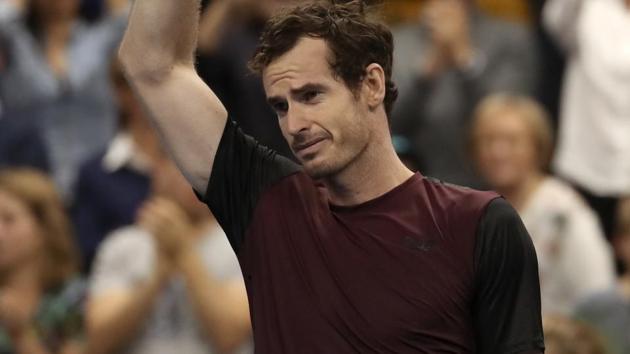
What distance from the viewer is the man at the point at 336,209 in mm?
3098

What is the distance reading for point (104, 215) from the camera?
6898 millimetres

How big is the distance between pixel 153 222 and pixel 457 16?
8.16 feet

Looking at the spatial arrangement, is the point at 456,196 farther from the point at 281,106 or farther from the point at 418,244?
the point at 281,106

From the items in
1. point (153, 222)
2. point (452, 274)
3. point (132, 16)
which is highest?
point (132, 16)

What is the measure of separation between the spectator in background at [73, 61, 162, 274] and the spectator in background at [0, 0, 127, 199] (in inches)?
29.4

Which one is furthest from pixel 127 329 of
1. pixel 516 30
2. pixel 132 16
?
pixel 516 30

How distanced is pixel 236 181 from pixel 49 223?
3.06 metres

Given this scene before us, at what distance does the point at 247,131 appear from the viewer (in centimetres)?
744

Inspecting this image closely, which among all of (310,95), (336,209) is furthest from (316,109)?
(336,209)

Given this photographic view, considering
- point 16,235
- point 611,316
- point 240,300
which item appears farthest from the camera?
point 16,235

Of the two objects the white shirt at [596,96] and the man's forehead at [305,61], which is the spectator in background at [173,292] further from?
the man's forehead at [305,61]

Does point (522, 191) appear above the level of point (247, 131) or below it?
below

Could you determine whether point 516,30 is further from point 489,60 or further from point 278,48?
point 278,48

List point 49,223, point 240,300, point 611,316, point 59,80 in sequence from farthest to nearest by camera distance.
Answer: point 59,80 < point 49,223 < point 611,316 < point 240,300
